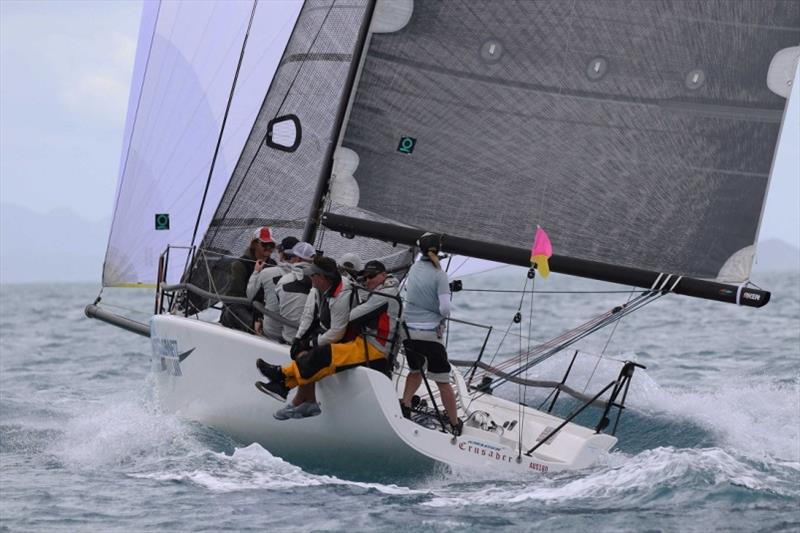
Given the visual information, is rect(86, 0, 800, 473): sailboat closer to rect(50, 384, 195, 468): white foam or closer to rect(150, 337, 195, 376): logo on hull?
rect(150, 337, 195, 376): logo on hull

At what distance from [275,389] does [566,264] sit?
6.90ft

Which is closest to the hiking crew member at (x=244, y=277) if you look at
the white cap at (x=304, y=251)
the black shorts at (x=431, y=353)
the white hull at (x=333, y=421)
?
the white hull at (x=333, y=421)

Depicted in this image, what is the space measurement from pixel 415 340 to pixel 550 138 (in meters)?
1.72

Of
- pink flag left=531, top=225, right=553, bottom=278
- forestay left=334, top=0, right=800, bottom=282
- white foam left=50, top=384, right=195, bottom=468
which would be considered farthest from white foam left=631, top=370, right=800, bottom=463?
white foam left=50, top=384, right=195, bottom=468

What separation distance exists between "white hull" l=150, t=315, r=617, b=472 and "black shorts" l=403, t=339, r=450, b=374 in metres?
0.33

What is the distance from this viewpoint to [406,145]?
28.7ft

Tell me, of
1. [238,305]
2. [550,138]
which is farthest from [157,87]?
[550,138]

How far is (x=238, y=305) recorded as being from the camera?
30.5 feet

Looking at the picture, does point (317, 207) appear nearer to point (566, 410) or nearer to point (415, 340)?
point (415, 340)

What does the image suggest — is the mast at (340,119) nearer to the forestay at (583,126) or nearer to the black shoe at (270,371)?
the forestay at (583,126)

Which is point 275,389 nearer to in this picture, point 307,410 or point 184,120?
point 307,410

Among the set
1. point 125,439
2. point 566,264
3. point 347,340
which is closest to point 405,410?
point 347,340

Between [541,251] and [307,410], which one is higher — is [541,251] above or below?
above

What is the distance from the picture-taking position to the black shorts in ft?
26.8
